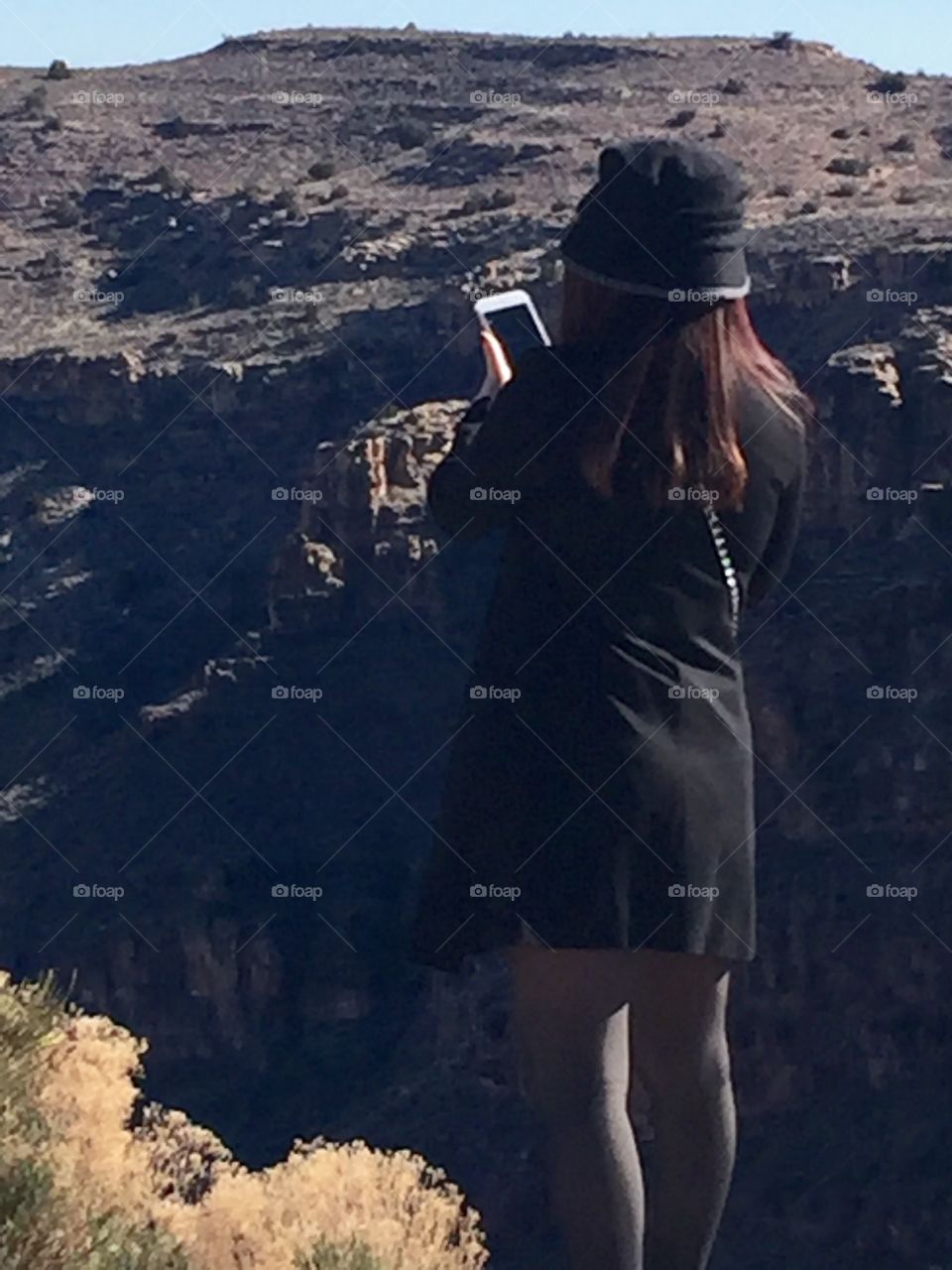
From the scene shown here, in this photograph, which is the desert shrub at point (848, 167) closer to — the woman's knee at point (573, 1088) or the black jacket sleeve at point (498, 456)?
the black jacket sleeve at point (498, 456)

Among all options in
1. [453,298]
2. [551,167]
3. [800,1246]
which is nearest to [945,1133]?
[800,1246]

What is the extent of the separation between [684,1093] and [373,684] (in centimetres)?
2124

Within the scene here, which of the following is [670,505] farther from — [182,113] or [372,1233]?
[182,113]

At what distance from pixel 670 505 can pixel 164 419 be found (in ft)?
81.9

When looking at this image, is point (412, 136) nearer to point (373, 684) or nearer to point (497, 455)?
point (373, 684)

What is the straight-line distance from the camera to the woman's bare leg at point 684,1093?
12.9 feet

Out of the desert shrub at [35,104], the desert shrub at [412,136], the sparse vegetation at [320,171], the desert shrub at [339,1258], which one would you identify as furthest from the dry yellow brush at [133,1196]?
the desert shrub at [35,104]

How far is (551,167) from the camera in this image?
107 feet

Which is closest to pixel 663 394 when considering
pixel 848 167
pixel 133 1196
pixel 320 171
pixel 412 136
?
pixel 133 1196

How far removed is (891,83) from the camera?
36812mm

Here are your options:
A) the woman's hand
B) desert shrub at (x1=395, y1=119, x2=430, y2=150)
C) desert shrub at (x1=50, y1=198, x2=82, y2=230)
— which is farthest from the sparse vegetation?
the woman's hand

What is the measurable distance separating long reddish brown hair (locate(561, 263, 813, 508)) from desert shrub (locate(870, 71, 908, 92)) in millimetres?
33326

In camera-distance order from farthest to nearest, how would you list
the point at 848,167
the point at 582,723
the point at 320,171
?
the point at 320,171 < the point at 848,167 < the point at 582,723

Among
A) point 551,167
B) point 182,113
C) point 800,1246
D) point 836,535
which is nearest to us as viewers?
point 800,1246
